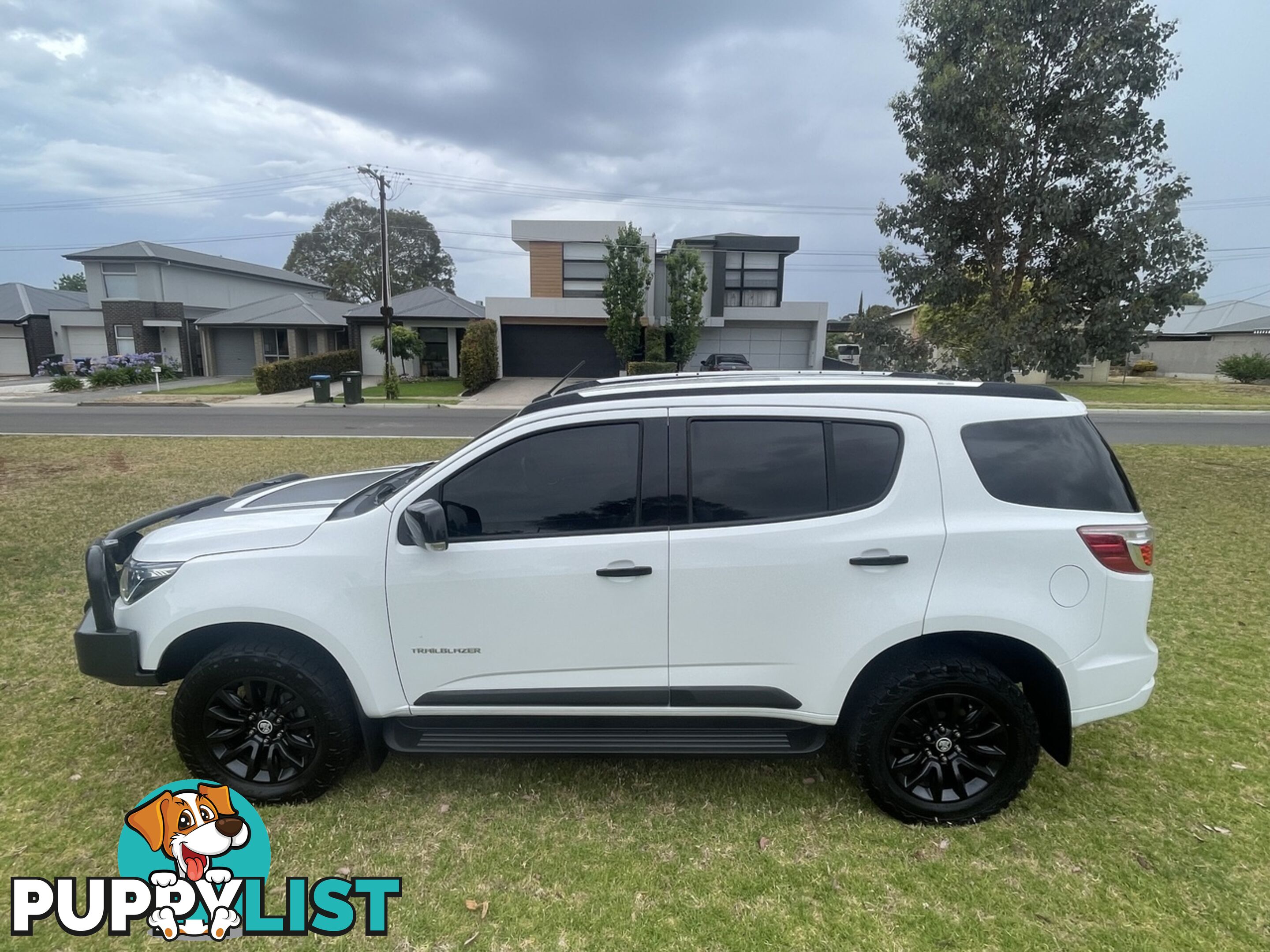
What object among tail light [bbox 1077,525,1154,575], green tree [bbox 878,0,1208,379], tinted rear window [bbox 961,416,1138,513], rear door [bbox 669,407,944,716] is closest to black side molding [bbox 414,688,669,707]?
rear door [bbox 669,407,944,716]

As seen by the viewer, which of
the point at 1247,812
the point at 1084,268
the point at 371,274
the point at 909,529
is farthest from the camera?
the point at 371,274

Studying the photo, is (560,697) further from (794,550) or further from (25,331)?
(25,331)

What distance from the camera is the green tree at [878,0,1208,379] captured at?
→ 7562 mm

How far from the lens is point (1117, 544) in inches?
109

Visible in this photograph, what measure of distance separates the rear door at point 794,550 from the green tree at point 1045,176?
6668 millimetres

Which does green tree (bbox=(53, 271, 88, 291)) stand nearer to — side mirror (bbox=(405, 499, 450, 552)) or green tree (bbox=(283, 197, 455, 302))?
green tree (bbox=(283, 197, 455, 302))

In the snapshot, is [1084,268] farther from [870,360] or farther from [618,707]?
[618,707]

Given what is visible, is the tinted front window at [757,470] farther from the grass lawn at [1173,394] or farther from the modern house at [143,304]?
the modern house at [143,304]

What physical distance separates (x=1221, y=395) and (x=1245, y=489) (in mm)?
24441

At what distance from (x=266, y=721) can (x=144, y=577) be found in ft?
2.75

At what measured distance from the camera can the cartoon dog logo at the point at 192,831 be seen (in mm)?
2699

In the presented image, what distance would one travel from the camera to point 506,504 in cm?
291

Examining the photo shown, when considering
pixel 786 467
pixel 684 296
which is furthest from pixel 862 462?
pixel 684 296

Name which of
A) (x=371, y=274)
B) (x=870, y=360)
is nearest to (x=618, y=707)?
(x=870, y=360)
